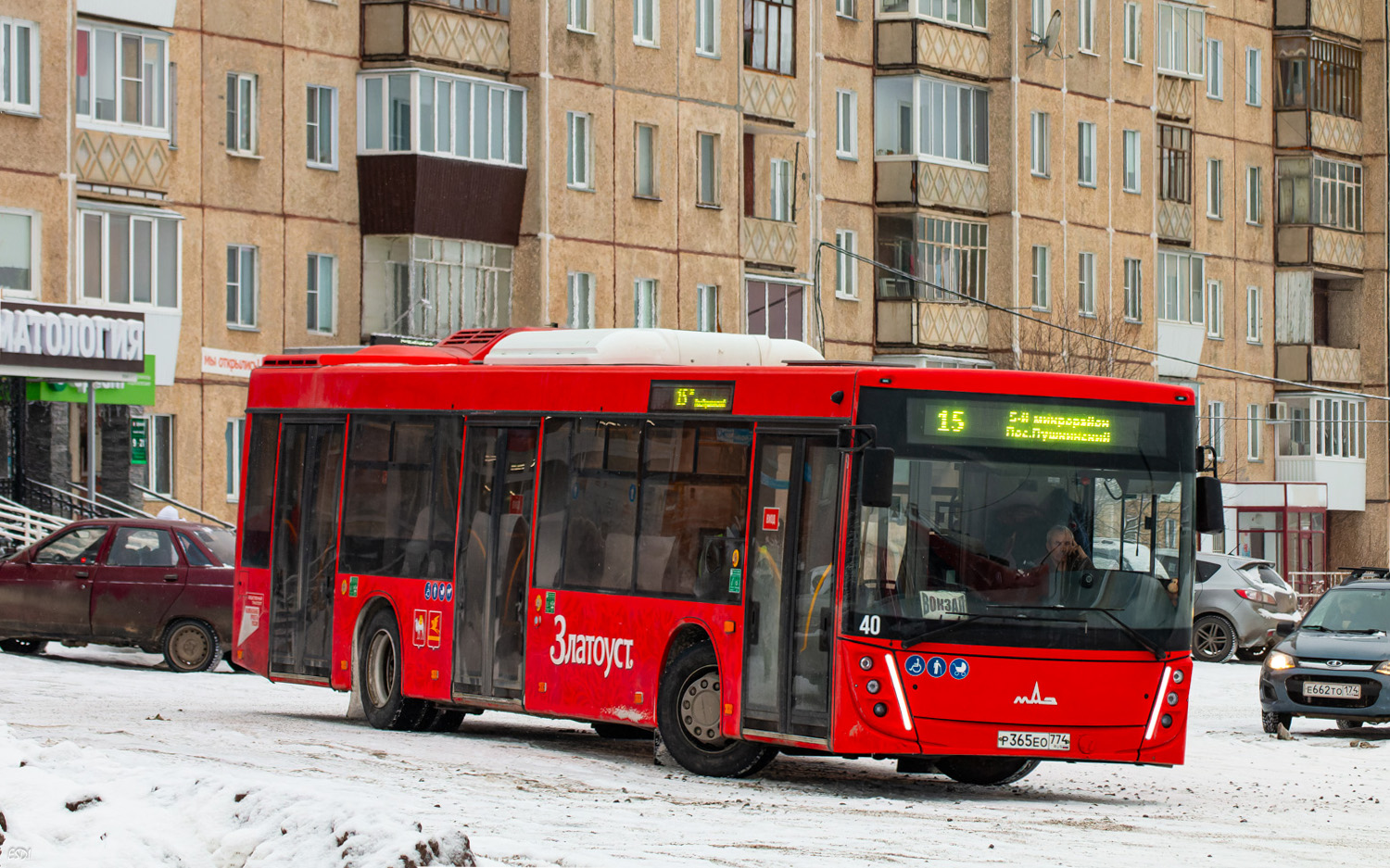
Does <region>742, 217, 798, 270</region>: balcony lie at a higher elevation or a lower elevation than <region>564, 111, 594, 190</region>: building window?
lower

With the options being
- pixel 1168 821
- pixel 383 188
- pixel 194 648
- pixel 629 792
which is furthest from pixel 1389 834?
pixel 383 188

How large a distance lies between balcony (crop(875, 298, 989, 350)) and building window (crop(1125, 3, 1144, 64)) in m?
9.95

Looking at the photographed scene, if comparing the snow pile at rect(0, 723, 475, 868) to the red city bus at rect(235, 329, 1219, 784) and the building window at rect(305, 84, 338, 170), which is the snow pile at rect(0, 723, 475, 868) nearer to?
the red city bus at rect(235, 329, 1219, 784)

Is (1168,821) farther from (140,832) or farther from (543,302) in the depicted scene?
(543,302)

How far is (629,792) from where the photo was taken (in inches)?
565

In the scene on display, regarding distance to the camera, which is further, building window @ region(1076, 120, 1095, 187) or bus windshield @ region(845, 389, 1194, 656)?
building window @ region(1076, 120, 1095, 187)

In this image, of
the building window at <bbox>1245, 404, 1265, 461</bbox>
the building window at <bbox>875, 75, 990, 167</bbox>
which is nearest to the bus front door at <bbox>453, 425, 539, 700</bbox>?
the building window at <bbox>875, 75, 990, 167</bbox>

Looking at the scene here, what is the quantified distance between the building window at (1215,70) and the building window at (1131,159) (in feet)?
16.9

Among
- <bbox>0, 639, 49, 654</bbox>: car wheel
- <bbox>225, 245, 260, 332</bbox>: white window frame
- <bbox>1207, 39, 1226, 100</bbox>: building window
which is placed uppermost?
<bbox>1207, 39, 1226, 100</bbox>: building window

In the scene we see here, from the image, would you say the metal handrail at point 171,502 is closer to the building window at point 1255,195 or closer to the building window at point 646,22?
the building window at point 646,22

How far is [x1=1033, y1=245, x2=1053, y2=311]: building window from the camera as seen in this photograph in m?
57.2

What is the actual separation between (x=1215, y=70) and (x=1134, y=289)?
8.16m

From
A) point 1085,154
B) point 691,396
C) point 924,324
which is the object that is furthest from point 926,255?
point 691,396

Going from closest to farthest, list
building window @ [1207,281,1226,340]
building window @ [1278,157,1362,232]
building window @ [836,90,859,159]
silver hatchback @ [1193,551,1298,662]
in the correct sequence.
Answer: silver hatchback @ [1193,551,1298,662], building window @ [836,90,859,159], building window @ [1207,281,1226,340], building window @ [1278,157,1362,232]
